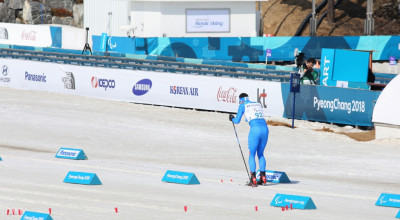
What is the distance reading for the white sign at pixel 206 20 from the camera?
5966 centimetres

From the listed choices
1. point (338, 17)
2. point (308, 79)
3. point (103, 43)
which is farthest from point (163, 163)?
point (338, 17)

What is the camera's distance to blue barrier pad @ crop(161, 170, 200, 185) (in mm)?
17562

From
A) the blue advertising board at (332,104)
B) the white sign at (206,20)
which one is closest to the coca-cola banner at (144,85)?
the blue advertising board at (332,104)

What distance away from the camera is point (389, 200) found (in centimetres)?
1527

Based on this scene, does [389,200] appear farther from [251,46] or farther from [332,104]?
[251,46]

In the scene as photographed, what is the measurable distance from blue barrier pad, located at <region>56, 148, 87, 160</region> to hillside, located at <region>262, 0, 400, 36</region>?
4802 centimetres

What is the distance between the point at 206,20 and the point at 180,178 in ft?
140

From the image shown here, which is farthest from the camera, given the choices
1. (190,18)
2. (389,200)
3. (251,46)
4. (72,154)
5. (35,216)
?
(190,18)

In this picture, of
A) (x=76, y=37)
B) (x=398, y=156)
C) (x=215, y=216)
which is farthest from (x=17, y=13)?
(x=215, y=216)

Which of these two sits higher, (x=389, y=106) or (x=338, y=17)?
(x=338, y=17)

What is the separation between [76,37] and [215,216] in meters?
46.7

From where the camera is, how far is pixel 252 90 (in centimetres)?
2984

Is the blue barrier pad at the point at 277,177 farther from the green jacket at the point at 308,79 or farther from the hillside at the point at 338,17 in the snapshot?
the hillside at the point at 338,17

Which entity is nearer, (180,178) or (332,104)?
(180,178)
